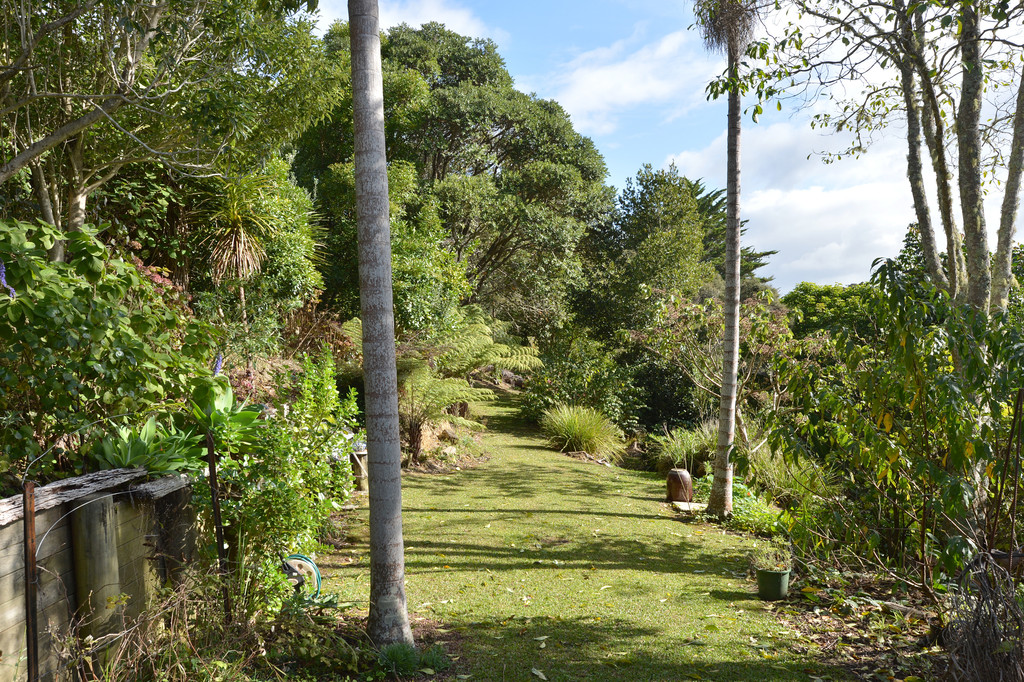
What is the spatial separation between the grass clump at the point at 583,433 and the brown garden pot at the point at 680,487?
10.9 ft

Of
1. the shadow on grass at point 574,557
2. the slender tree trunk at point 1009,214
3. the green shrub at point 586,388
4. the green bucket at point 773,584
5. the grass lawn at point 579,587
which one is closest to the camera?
the grass lawn at point 579,587

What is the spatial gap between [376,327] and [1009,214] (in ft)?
17.0

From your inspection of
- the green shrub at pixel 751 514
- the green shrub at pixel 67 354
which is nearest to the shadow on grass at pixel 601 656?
the green shrub at pixel 67 354

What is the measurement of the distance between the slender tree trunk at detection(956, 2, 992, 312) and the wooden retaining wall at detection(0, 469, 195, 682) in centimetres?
589

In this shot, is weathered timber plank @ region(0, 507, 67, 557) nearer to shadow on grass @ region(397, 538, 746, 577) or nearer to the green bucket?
shadow on grass @ region(397, 538, 746, 577)

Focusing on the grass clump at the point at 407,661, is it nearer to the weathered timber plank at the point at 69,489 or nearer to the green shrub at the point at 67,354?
the weathered timber plank at the point at 69,489

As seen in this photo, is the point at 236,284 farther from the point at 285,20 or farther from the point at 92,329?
the point at 92,329

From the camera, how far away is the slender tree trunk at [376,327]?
3.60 meters

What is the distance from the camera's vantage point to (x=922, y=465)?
345 cm

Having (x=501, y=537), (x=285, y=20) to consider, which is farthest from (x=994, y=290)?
(x=285, y=20)

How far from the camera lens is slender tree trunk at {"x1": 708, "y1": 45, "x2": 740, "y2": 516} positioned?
24.4 feet

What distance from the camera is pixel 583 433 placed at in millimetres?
11898

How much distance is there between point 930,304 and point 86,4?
244 inches

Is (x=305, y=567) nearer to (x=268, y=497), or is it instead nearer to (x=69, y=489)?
(x=268, y=497)
